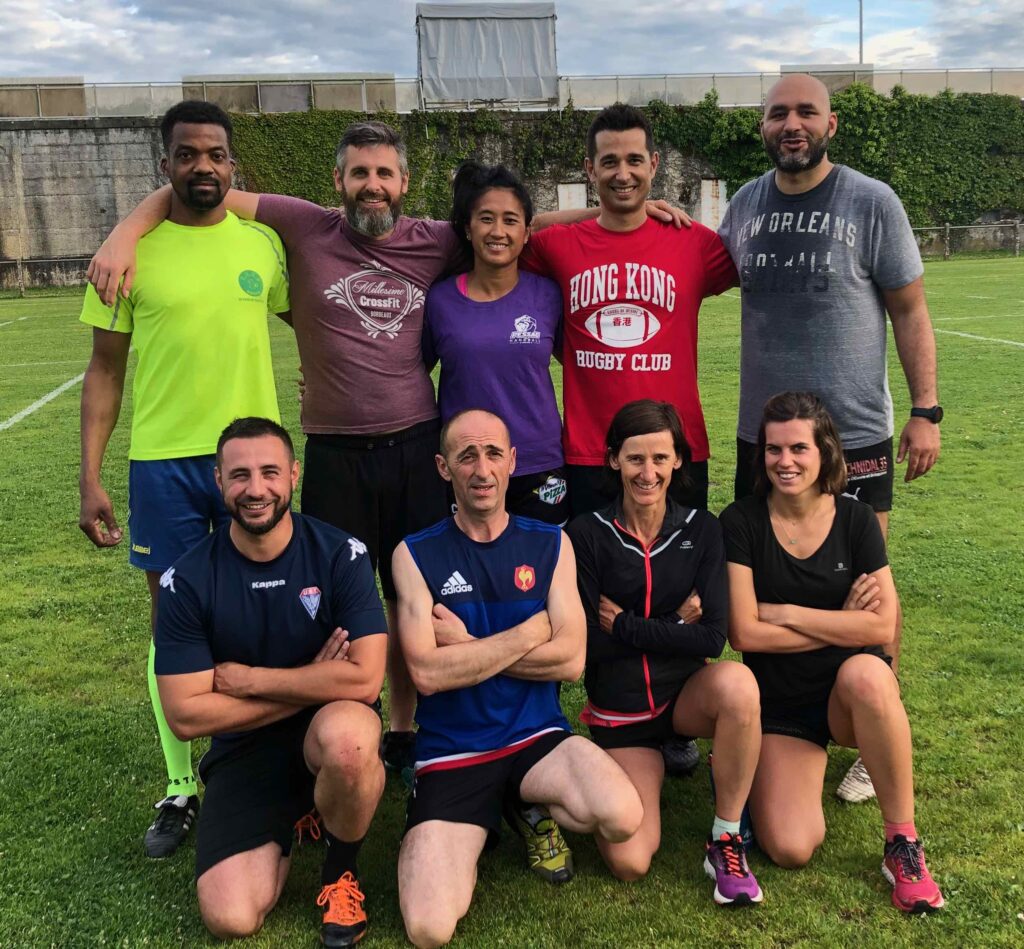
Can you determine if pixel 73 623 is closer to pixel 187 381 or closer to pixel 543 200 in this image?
pixel 187 381

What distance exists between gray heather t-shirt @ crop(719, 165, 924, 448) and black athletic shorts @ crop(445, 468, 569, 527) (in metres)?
0.81

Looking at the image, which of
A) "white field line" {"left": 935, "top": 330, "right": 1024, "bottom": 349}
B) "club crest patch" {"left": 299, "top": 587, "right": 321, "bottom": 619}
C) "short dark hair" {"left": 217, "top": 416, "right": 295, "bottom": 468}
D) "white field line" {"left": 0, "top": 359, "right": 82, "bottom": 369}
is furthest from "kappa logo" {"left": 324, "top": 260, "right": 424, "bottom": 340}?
"white field line" {"left": 0, "top": 359, "right": 82, "bottom": 369}

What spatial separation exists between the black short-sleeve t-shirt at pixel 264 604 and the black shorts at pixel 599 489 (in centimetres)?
107

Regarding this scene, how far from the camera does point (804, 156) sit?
3.61m

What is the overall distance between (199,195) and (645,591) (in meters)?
2.12

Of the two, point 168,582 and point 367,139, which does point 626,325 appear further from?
point 168,582

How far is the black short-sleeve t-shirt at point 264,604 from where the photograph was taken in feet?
9.77

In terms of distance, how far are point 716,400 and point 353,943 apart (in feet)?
28.1

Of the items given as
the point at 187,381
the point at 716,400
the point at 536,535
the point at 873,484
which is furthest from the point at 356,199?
the point at 716,400

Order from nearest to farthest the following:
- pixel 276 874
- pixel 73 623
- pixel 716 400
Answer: pixel 276 874 → pixel 73 623 → pixel 716 400

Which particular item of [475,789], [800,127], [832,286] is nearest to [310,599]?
[475,789]

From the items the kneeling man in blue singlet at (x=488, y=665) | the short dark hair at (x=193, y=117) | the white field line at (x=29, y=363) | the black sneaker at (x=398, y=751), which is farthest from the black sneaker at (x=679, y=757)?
the white field line at (x=29, y=363)

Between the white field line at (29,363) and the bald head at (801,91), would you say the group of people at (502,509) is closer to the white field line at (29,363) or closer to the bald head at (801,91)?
the bald head at (801,91)

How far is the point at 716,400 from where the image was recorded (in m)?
10.6
